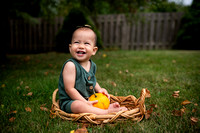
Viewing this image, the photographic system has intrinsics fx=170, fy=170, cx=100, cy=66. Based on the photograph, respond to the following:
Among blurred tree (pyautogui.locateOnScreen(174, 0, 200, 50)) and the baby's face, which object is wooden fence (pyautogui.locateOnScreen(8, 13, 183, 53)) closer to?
blurred tree (pyautogui.locateOnScreen(174, 0, 200, 50))

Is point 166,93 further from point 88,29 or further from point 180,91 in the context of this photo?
point 88,29

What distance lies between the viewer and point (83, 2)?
228 inches

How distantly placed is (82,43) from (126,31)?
7.84m

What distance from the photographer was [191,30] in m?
8.56

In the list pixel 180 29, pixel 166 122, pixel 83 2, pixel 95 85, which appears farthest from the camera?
pixel 180 29

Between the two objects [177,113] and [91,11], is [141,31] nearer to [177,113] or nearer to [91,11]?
[91,11]

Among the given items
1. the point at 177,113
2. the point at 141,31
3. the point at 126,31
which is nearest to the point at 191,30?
the point at 141,31

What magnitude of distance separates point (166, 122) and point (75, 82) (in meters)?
1.11

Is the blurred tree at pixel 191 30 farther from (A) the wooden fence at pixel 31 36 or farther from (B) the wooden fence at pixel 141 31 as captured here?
(A) the wooden fence at pixel 31 36

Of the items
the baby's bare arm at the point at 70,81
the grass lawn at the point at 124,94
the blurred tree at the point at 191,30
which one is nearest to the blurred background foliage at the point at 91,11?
the blurred tree at the point at 191,30

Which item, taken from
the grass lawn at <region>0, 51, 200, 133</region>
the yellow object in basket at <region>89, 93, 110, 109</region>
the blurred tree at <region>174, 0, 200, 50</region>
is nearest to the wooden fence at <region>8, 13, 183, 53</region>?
the blurred tree at <region>174, 0, 200, 50</region>

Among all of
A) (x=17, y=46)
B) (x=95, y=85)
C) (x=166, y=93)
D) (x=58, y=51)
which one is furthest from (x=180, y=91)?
(x=17, y=46)

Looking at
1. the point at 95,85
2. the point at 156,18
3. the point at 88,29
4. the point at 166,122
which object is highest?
the point at 156,18

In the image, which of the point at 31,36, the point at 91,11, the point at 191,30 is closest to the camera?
the point at 91,11
